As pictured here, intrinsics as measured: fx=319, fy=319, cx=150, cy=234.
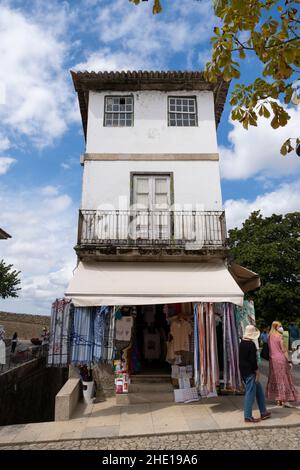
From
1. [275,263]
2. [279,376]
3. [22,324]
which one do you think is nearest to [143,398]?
[279,376]

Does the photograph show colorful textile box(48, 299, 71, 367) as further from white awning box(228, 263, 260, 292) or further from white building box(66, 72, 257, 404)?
white awning box(228, 263, 260, 292)

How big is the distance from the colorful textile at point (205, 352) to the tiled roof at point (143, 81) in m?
8.48

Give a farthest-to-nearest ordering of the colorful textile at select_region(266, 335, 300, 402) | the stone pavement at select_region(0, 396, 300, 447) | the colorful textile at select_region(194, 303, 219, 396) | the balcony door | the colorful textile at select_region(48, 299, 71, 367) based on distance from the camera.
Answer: the balcony door < the colorful textile at select_region(48, 299, 71, 367) < the colorful textile at select_region(194, 303, 219, 396) < the colorful textile at select_region(266, 335, 300, 402) < the stone pavement at select_region(0, 396, 300, 447)

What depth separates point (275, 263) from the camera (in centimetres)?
2456

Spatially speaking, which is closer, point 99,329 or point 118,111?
point 99,329

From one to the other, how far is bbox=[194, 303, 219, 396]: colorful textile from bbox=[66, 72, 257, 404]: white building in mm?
734

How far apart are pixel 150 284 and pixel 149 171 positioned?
448cm

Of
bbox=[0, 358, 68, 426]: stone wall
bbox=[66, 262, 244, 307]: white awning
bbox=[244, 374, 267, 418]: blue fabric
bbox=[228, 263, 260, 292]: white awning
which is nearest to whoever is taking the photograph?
bbox=[244, 374, 267, 418]: blue fabric

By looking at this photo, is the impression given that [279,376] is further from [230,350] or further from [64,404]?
[64,404]

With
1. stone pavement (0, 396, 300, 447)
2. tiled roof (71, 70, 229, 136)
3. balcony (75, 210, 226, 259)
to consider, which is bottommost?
stone pavement (0, 396, 300, 447)

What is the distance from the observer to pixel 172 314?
34.2ft

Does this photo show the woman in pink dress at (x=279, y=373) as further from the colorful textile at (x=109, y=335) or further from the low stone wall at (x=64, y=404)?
the low stone wall at (x=64, y=404)

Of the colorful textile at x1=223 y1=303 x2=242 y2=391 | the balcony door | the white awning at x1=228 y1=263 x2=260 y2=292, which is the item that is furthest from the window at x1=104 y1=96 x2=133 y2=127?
Answer: the colorful textile at x1=223 y1=303 x2=242 y2=391

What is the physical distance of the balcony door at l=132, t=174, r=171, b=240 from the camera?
10.8m
